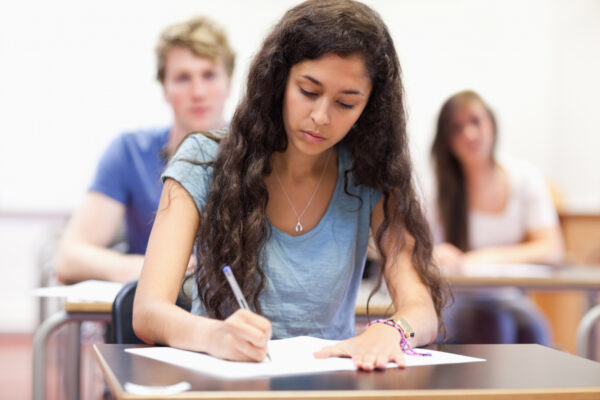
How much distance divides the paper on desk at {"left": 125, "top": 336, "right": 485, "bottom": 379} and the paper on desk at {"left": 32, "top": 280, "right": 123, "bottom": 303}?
668 millimetres

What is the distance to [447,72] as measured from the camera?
5.90 m

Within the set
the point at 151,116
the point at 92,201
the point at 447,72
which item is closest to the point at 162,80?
the point at 92,201

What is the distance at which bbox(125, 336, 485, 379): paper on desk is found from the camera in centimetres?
108

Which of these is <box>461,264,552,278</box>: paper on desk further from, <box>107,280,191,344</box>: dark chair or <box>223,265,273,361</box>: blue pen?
<box>223,265,273,361</box>: blue pen

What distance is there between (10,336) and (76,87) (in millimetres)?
1816

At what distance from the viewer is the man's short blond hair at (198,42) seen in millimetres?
2684

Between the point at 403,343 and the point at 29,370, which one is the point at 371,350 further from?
the point at 29,370

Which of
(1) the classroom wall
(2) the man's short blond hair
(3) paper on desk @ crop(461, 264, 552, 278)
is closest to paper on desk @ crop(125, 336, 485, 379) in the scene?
(3) paper on desk @ crop(461, 264, 552, 278)

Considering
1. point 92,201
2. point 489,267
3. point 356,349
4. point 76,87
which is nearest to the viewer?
point 356,349

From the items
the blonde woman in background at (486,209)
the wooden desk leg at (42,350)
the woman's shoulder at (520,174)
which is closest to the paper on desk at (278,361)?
the wooden desk leg at (42,350)

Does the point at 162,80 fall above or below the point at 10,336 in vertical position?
above

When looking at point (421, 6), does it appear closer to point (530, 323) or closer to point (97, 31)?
point (97, 31)

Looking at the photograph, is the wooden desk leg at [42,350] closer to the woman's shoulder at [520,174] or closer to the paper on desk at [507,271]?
the paper on desk at [507,271]

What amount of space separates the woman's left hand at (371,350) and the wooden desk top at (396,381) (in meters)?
0.03
